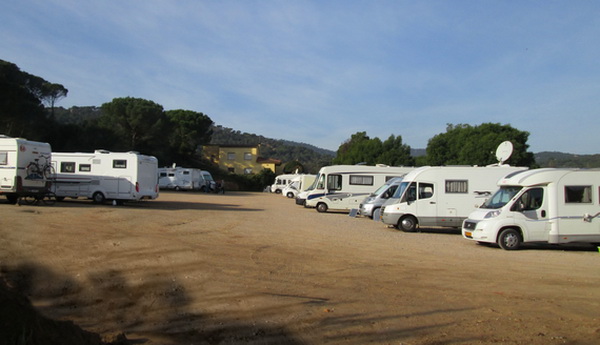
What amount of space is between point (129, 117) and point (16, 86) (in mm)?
18931

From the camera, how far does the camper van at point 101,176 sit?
22.5 m

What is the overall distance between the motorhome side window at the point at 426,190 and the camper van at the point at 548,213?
12.7ft

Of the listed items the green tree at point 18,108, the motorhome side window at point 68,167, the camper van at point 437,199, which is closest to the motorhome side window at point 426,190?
the camper van at point 437,199

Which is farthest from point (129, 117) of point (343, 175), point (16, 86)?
point (343, 175)

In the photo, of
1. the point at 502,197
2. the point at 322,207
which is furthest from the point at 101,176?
the point at 502,197

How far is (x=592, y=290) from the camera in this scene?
7668 mm

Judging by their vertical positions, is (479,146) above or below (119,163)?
above

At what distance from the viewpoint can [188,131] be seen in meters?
68.9

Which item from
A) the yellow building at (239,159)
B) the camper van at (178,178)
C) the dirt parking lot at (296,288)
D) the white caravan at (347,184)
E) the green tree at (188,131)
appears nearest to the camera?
the dirt parking lot at (296,288)

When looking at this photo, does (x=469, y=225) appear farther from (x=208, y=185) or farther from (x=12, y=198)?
(x=208, y=185)

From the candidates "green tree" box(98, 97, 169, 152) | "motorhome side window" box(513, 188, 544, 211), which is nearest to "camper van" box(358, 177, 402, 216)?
"motorhome side window" box(513, 188, 544, 211)

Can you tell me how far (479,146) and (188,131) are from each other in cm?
4170

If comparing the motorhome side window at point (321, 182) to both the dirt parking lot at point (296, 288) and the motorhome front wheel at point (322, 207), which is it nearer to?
the motorhome front wheel at point (322, 207)

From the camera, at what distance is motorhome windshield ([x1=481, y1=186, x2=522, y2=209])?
514 inches
